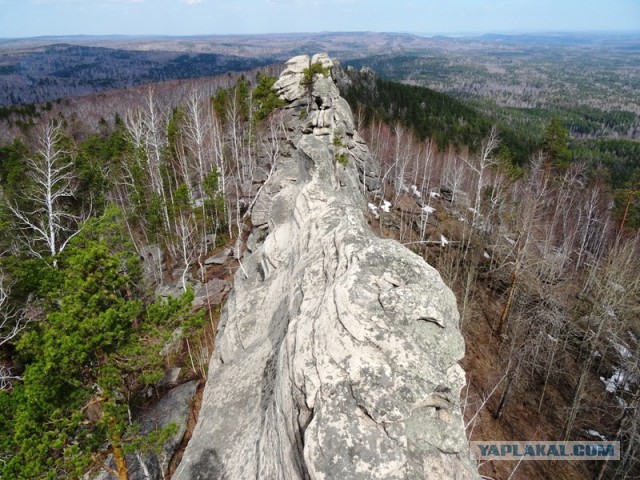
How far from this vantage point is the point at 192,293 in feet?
→ 37.9

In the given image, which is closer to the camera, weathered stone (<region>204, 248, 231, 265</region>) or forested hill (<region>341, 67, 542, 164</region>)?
weathered stone (<region>204, 248, 231, 265</region>)

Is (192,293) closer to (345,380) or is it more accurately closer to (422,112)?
(345,380)

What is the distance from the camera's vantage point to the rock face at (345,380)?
532 cm

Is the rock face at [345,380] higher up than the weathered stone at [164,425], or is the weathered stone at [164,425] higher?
the rock face at [345,380]

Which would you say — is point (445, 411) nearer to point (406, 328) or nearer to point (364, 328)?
point (406, 328)

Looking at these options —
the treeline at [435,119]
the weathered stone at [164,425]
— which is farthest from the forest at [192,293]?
the treeline at [435,119]

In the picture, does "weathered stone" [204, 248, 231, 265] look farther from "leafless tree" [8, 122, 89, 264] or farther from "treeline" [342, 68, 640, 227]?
"treeline" [342, 68, 640, 227]

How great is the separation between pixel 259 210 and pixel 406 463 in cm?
2208

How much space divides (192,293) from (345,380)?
286 inches

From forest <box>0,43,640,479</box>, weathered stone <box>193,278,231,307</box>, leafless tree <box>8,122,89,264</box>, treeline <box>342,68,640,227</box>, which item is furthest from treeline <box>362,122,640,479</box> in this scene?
leafless tree <box>8,122,89,264</box>

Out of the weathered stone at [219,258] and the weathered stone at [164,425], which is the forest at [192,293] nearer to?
the weathered stone at [219,258]

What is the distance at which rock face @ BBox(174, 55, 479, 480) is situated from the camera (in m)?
5.32

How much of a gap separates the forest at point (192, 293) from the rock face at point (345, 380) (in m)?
1.90

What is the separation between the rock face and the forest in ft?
6.24
